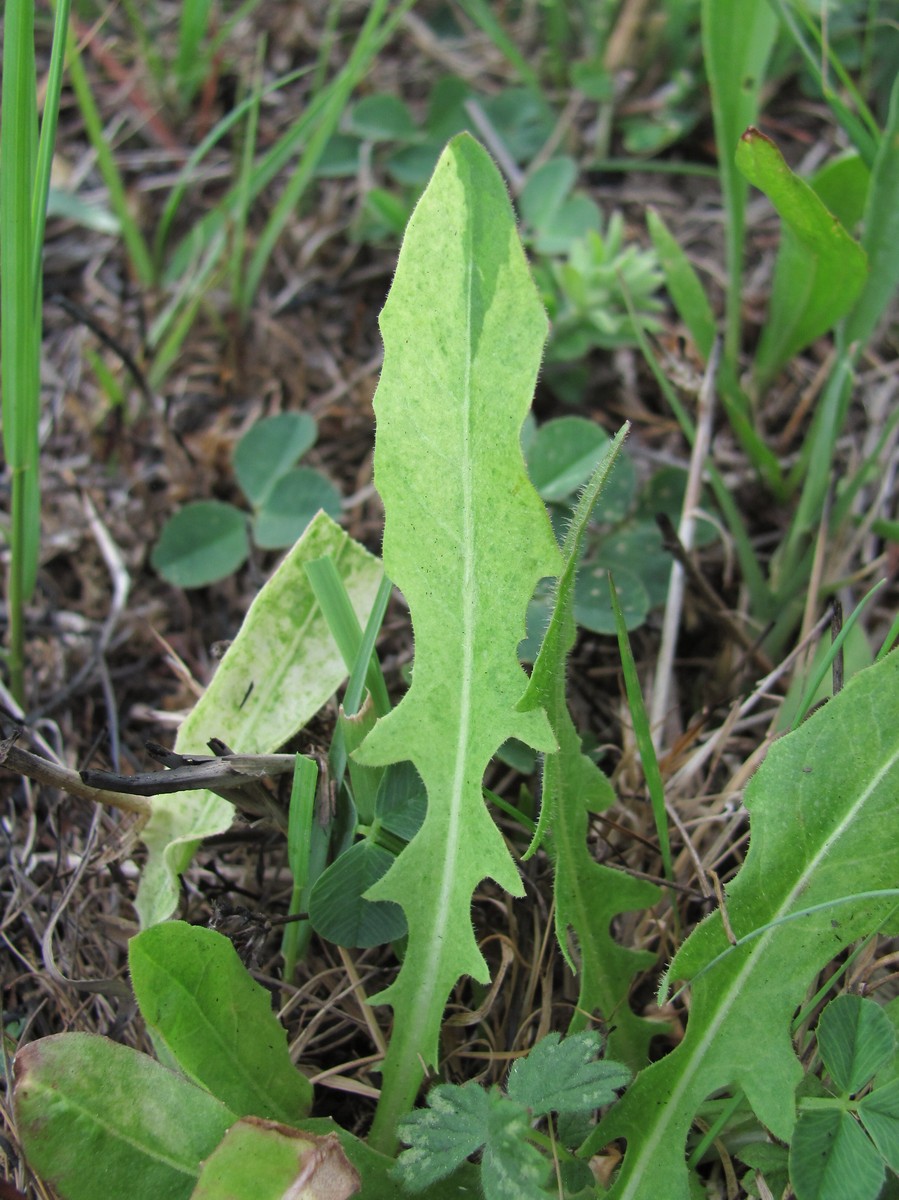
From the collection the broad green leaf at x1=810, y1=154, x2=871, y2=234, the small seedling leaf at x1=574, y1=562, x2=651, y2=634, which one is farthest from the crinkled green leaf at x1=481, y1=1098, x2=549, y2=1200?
the broad green leaf at x1=810, y1=154, x2=871, y2=234

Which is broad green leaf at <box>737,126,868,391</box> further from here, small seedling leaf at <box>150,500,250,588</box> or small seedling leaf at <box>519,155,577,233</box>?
small seedling leaf at <box>150,500,250,588</box>

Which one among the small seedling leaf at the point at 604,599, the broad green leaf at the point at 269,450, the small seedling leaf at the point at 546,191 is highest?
the small seedling leaf at the point at 546,191

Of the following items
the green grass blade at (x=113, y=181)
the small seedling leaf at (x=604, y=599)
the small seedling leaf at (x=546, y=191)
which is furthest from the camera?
the small seedling leaf at (x=546, y=191)

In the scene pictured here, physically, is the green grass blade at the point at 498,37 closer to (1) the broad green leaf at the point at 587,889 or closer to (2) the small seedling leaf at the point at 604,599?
(2) the small seedling leaf at the point at 604,599

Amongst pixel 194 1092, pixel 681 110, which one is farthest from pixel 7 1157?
pixel 681 110

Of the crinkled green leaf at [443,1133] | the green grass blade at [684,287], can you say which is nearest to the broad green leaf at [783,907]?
the crinkled green leaf at [443,1133]

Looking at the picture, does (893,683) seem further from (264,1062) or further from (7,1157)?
(7,1157)

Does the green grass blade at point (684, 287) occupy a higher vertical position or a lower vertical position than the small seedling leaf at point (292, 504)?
higher
